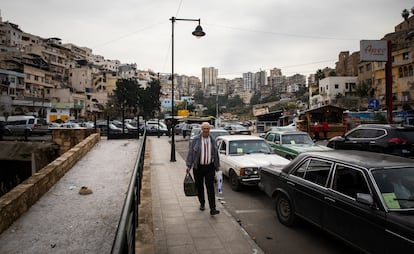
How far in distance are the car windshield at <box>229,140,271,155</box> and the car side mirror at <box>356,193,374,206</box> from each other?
5.19 m

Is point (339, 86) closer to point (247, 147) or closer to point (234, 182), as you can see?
point (247, 147)

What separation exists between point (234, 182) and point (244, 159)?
0.70 meters

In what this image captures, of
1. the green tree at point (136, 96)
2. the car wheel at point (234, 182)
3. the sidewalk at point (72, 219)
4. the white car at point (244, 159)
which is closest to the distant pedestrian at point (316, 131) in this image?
the white car at point (244, 159)

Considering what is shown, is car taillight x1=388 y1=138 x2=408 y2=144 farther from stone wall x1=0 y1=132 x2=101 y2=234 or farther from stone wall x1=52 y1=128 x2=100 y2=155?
stone wall x1=52 y1=128 x2=100 y2=155

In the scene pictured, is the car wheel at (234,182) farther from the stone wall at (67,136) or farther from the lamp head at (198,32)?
the stone wall at (67,136)

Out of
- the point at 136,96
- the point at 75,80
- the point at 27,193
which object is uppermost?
the point at 75,80

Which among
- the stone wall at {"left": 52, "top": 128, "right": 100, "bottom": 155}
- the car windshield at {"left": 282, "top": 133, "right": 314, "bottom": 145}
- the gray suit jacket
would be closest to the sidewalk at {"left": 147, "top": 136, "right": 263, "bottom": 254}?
the gray suit jacket

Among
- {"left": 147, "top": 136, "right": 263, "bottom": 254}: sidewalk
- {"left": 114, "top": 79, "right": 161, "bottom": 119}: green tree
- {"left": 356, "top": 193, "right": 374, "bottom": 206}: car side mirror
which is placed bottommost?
{"left": 147, "top": 136, "right": 263, "bottom": 254}: sidewalk

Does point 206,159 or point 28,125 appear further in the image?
point 28,125

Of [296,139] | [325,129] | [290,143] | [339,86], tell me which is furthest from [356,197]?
[339,86]

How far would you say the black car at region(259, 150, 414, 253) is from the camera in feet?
10.8

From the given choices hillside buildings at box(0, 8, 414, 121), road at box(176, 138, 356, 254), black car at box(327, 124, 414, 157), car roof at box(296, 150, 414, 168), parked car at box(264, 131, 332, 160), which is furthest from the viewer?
hillside buildings at box(0, 8, 414, 121)

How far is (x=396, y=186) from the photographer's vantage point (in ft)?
11.9

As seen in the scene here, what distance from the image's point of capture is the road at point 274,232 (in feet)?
14.6
